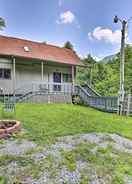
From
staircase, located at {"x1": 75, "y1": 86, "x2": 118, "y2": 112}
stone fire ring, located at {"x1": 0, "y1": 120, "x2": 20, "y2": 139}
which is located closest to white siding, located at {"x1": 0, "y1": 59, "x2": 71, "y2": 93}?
staircase, located at {"x1": 75, "y1": 86, "x2": 118, "y2": 112}

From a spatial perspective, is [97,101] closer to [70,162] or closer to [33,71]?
[33,71]

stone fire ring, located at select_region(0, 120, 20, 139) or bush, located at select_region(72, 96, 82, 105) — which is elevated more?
bush, located at select_region(72, 96, 82, 105)

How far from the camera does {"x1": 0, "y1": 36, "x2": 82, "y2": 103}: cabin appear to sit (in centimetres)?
1477

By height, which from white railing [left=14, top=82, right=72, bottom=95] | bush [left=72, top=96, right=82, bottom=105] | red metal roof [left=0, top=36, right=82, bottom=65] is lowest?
bush [left=72, top=96, right=82, bottom=105]

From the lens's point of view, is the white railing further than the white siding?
Yes

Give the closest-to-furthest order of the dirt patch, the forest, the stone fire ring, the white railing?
1. the dirt patch
2. the stone fire ring
3. the white railing
4. the forest

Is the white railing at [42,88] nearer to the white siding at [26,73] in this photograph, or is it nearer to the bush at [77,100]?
the white siding at [26,73]

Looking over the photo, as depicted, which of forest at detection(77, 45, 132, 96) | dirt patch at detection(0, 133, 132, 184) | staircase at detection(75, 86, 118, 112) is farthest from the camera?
forest at detection(77, 45, 132, 96)

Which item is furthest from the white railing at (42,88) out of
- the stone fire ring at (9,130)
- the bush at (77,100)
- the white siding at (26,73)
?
the stone fire ring at (9,130)

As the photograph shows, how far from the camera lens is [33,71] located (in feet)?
54.1

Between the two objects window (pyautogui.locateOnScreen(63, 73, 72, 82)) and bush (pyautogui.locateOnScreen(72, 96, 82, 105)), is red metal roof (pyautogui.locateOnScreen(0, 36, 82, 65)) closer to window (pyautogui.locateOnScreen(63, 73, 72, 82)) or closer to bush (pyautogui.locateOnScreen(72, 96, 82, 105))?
window (pyautogui.locateOnScreen(63, 73, 72, 82))

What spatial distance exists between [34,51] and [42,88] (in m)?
3.28

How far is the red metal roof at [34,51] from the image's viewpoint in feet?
Result: 49.7

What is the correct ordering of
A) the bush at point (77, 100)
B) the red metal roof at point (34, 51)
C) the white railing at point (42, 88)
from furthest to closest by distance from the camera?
the bush at point (77, 100)
the white railing at point (42, 88)
the red metal roof at point (34, 51)
